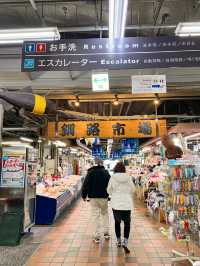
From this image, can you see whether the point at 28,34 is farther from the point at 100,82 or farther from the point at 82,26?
the point at 82,26

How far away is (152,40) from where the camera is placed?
590cm

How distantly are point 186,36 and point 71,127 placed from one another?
531cm

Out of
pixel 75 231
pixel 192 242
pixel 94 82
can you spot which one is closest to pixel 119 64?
pixel 94 82

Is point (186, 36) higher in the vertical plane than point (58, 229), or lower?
higher

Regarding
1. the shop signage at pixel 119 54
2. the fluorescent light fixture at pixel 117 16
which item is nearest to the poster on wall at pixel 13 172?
the shop signage at pixel 119 54

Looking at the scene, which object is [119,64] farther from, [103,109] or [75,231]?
[103,109]

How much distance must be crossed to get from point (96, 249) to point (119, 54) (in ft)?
13.1

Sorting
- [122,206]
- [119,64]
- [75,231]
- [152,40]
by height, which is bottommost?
[75,231]

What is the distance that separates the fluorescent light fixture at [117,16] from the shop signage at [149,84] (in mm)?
1319

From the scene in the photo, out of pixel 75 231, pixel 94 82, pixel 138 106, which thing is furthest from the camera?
pixel 138 106

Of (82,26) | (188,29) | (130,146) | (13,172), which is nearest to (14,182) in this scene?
(13,172)

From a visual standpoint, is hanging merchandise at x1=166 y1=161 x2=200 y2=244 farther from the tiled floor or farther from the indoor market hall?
the tiled floor

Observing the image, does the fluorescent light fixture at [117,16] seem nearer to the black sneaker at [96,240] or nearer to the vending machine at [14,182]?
the vending machine at [14,182]

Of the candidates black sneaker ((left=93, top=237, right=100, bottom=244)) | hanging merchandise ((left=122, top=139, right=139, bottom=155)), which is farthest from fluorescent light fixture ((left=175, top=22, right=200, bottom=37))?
hanging merchandise ((left=122, top=139, right=139, bottom=155))
